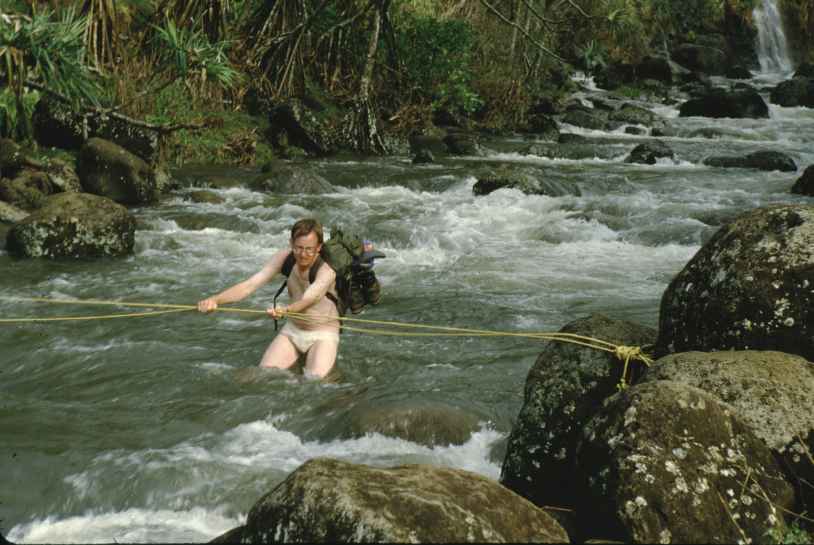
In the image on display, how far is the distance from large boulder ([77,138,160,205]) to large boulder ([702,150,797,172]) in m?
11.0

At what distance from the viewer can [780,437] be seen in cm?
364

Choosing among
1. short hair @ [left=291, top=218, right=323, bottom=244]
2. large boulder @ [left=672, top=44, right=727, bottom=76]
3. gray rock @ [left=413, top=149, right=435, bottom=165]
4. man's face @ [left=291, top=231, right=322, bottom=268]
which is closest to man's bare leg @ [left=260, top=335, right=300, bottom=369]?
man's face @ [left=291, top=231, right=322, bottom=268]

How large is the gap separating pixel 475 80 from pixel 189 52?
15.8m

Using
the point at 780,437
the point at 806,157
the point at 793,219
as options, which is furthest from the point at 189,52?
the point at 806,157

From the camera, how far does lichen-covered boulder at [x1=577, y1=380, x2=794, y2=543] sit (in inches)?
129

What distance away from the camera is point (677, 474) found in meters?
3.34

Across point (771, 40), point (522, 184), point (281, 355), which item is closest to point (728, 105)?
point (771, 40)

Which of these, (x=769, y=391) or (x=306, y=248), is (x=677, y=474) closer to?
(x=769, y=391)

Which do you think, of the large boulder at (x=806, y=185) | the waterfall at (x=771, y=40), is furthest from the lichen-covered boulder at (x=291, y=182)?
the waterfall at (x=771, y=40)

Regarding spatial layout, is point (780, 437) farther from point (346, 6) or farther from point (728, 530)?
point (346, 6)

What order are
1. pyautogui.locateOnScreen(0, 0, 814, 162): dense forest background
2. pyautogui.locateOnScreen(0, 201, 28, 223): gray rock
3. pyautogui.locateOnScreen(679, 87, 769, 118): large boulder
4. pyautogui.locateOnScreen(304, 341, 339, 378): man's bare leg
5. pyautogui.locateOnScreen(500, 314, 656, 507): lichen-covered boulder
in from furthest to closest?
pyautogui.locateOnScreen(679, 87, 769, 118): large boulder, pyautogui.locateOnScreen(0, 0, 814, 162): dense forest background, pyautogui.locateOnScreen(0, 201, 28, 223): gray rock, pyautogui.locateOnScreen(304, 341, 339, 378): man's bare leg, pyautogui.locateOnScreen(500, 314, 656, 507): lichen-covered boulder

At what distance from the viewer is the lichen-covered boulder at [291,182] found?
14547 millimetres

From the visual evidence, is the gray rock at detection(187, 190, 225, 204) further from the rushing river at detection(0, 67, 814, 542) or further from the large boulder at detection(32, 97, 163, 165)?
the large boulder at detection(32, 97, 163, 165)

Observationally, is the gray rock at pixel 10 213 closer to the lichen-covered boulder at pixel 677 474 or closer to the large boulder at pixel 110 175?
the large boulder at pixel 110 175
